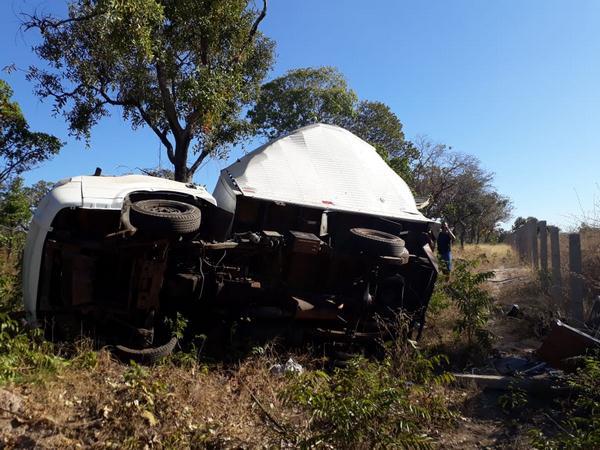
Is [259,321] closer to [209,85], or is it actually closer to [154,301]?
[154,301]

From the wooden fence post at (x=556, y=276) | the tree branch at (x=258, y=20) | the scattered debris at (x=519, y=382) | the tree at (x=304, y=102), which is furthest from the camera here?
the tree at (x=304, y=102)

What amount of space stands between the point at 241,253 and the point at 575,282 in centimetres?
514

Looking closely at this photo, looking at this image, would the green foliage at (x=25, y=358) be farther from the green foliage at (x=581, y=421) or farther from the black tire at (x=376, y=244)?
the green foliage at (x=581, y=421)

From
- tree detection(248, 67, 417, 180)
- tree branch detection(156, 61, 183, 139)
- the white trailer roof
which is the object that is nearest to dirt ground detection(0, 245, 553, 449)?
the white trailer roof

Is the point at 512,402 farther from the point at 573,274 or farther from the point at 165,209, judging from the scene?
the point at 165,209

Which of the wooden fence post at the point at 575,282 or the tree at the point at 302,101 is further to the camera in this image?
the tree at the point at 302,101

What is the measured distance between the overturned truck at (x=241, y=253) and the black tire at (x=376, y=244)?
0.6 inches

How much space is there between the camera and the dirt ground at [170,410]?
330 cm

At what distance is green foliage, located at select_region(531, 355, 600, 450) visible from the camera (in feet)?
10.6

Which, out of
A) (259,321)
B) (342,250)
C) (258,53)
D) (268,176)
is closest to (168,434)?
(259,321)

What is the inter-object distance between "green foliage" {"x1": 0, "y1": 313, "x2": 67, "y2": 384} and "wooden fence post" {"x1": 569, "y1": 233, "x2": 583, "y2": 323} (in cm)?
691

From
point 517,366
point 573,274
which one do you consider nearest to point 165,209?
point 517,366

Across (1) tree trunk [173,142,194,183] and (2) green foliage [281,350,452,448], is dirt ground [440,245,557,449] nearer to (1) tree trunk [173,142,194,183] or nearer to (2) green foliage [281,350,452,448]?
(2) green foliage [281,350,452,448]

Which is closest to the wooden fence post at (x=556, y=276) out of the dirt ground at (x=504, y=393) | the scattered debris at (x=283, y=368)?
the dirt ground at (x=504, y=393)
